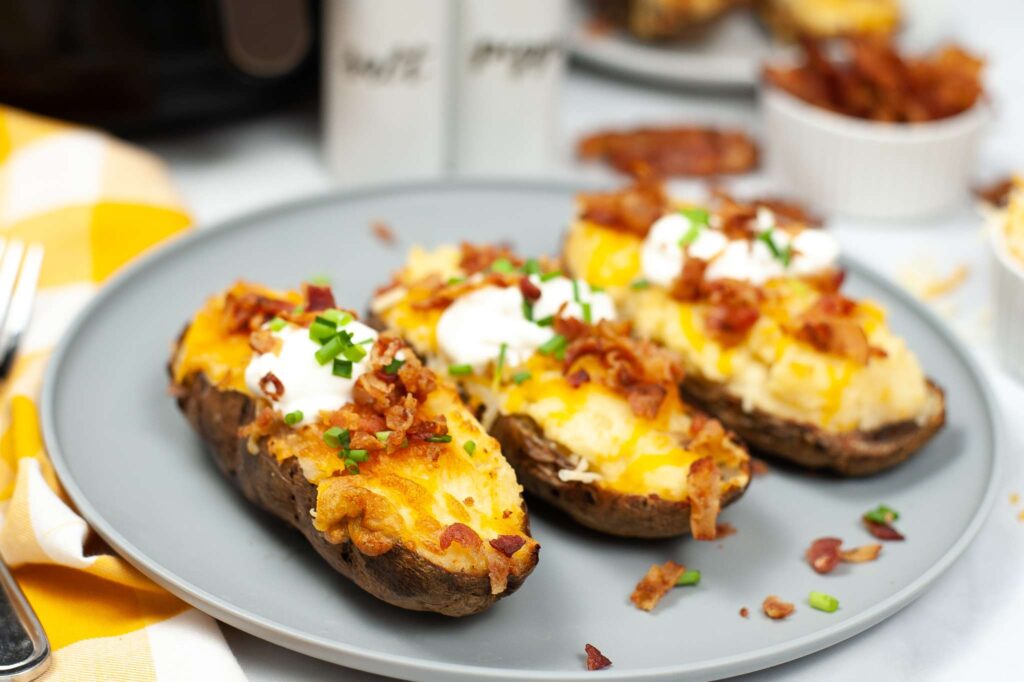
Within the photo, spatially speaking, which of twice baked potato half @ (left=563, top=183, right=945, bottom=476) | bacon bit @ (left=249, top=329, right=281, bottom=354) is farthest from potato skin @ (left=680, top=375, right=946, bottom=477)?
bacon bit @ (left=249, top=329, right=281, bottom=354)

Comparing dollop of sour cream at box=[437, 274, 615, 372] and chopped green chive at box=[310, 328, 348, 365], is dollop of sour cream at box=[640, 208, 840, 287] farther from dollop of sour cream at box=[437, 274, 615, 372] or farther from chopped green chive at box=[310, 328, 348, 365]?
chopped green chive at box=[310, 328, 348, 365]

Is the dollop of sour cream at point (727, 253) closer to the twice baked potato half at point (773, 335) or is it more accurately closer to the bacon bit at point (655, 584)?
the twice baked potato half at point (773, 335)

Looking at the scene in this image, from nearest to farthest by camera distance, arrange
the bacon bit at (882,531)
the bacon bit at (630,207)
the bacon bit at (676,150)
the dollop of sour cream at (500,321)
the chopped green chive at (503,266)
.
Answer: the bacon bit at (882,531) < the dollop of sour cream at (500,321) < the chopped green chive at (503,266) < the bacon bit at (630,207) < the bacon bit at (676,150)

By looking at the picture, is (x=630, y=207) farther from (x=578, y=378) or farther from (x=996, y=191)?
(x=996, y=191)

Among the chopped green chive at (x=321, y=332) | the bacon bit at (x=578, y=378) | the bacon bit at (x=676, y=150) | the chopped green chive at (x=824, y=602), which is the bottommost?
the chopped green chive at (x=824, y=602)

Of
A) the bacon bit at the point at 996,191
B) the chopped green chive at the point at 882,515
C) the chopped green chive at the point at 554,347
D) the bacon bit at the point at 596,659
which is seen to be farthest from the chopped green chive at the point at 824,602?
the bacon bit at the point at 996,191

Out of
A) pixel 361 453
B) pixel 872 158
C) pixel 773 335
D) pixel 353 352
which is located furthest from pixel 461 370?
pixel 872 158
